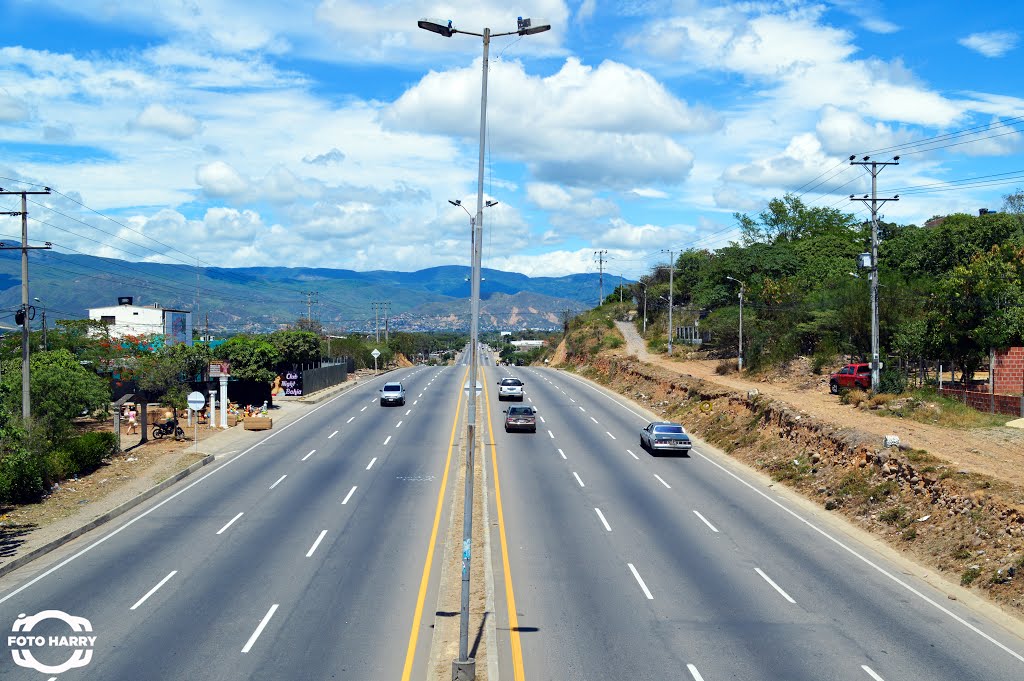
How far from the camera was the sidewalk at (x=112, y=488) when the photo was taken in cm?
2345

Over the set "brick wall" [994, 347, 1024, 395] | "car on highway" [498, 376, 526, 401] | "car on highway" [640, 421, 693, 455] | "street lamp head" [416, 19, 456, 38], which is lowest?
"car on highway" [640, 421, 693, 455]

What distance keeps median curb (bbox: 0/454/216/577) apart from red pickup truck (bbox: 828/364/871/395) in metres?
37.3

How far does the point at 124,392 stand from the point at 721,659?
52.6 metres

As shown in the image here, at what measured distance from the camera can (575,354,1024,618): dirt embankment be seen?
21.0 meters

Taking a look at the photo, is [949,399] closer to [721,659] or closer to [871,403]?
[871,403]

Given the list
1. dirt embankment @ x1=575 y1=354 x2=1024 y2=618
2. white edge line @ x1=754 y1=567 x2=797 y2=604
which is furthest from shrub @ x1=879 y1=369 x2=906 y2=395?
white edge line @ x1=754 y1=567 x2=797 y2=604

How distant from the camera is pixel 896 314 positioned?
55312 mm

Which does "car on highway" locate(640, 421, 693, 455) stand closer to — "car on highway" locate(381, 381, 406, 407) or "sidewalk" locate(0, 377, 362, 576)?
"sidewalk" locate(0, 377, 362, 576)

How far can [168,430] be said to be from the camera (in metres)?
44.1

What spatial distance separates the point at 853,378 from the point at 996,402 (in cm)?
1141

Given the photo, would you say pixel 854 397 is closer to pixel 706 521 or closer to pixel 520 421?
pixel 520 421

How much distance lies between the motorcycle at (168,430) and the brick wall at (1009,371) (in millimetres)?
44325

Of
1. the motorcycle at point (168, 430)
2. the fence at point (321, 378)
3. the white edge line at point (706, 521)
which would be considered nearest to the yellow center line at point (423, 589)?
the white edge line at point (706, 521)

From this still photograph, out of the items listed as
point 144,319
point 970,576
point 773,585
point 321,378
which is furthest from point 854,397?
point 144,319
